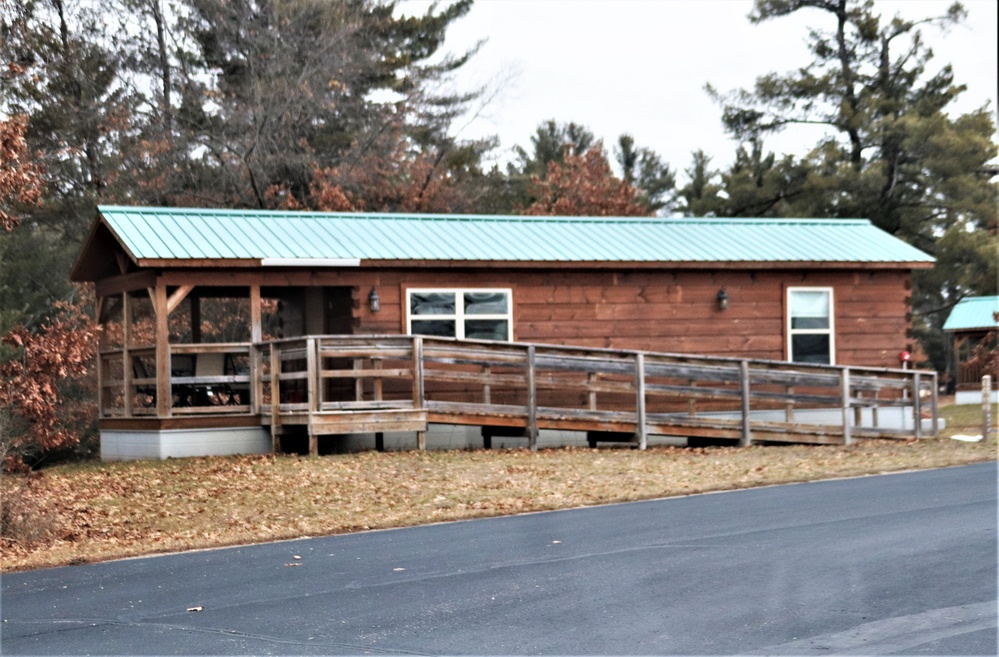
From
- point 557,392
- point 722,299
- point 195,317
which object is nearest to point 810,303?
point 722,299

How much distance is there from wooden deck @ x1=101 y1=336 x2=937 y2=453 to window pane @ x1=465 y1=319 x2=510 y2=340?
52 centimetres

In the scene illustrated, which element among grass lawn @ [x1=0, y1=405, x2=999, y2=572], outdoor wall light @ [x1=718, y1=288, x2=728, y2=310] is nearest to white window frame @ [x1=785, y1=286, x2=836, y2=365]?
outdoor wall light @ [x1=718, y1=288, x2=728, y2=310]

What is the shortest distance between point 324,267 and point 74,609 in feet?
39.0

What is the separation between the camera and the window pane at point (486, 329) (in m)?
21.1

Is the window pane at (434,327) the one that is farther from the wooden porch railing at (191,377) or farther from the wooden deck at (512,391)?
the wooden porch railing at (191,377)

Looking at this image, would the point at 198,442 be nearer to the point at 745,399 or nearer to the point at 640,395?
the point at 640,395

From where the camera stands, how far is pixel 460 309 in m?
21.0

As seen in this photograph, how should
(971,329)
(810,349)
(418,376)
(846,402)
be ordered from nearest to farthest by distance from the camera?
1. (418,376)
2. (846,402)
3. (810,349)
4. (971,329)

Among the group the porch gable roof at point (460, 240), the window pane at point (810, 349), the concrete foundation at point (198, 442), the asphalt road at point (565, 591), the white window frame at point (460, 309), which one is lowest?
the asphalt road at point (565, 591)

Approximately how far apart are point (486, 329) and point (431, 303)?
1.03 m

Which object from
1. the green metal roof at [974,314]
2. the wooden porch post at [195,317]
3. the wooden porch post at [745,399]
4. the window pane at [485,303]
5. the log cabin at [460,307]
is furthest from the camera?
the green metal roof at [974,314]

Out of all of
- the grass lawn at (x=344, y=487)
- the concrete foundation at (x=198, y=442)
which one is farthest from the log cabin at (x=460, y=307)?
the grass lawn at (x=344, y=487)

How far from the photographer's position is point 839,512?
479 inches

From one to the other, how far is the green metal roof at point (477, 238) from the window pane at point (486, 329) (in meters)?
1.17
